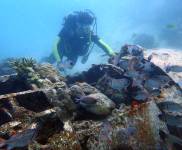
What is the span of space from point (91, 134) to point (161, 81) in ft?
8.73

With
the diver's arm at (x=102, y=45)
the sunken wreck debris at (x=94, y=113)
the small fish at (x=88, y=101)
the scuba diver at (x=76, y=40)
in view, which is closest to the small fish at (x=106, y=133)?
the sunken wreck debris at (x=94, y=113)

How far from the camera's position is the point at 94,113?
13.0ft

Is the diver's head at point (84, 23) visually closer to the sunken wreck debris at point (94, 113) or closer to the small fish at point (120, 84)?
the sunken wreck debris at point (94, 113)

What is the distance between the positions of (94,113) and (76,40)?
818cm

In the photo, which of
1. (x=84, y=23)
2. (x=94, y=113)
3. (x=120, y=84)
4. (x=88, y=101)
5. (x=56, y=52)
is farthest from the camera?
(x=84, y=23)

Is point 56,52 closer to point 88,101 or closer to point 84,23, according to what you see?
point 84,23

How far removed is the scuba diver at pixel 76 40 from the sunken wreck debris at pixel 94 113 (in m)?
5.84

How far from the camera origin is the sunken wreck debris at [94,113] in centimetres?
309

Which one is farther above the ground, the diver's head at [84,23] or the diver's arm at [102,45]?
the diver's head at [84,23]

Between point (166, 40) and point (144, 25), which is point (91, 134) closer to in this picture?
point (166, 40)

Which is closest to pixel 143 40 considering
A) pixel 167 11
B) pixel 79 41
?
pixel 167 11

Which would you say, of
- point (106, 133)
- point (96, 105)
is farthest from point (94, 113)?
point (106, 133)

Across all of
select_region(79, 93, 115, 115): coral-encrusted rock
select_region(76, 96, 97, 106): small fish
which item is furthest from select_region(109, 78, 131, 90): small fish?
select_region(76, 96, 97, 106): small fish

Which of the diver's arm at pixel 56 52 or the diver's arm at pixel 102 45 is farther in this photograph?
the diver's arm at pixel 56 52
